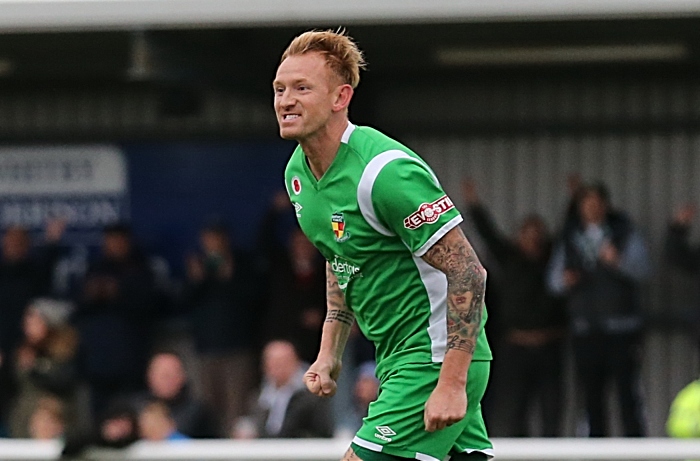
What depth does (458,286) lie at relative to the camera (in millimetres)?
3547

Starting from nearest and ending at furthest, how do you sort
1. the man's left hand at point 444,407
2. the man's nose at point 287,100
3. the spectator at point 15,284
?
the man's left hand at point 444,407, the man's nose at point 287,100, the spectator at point 15,284

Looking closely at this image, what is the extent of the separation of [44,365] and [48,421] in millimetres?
990

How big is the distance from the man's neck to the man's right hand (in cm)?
57

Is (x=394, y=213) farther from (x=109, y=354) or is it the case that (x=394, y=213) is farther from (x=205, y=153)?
(x=205, y=153)

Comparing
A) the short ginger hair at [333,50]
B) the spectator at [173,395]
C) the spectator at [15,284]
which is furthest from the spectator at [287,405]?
the short ginger hair at [333,50]

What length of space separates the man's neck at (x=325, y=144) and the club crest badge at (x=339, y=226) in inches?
5.0

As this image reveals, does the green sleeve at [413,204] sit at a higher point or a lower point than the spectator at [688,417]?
higher

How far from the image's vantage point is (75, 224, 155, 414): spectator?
10.6 m

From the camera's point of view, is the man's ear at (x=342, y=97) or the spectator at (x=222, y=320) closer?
the man's ear at (x=342, y=97)

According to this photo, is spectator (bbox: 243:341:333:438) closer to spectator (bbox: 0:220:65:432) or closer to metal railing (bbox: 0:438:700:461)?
spectator (bbox: 0:220:65:432)

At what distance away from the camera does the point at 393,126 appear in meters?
11.6

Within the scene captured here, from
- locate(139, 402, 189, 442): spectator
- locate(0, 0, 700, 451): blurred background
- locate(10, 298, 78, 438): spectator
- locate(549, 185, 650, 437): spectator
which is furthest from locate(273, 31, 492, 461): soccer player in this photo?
locate(10, 298, 78, 438): spectator

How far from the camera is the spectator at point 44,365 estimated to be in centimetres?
1012

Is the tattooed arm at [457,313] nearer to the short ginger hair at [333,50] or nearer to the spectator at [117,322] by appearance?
the short ginger hair at [333,50]
